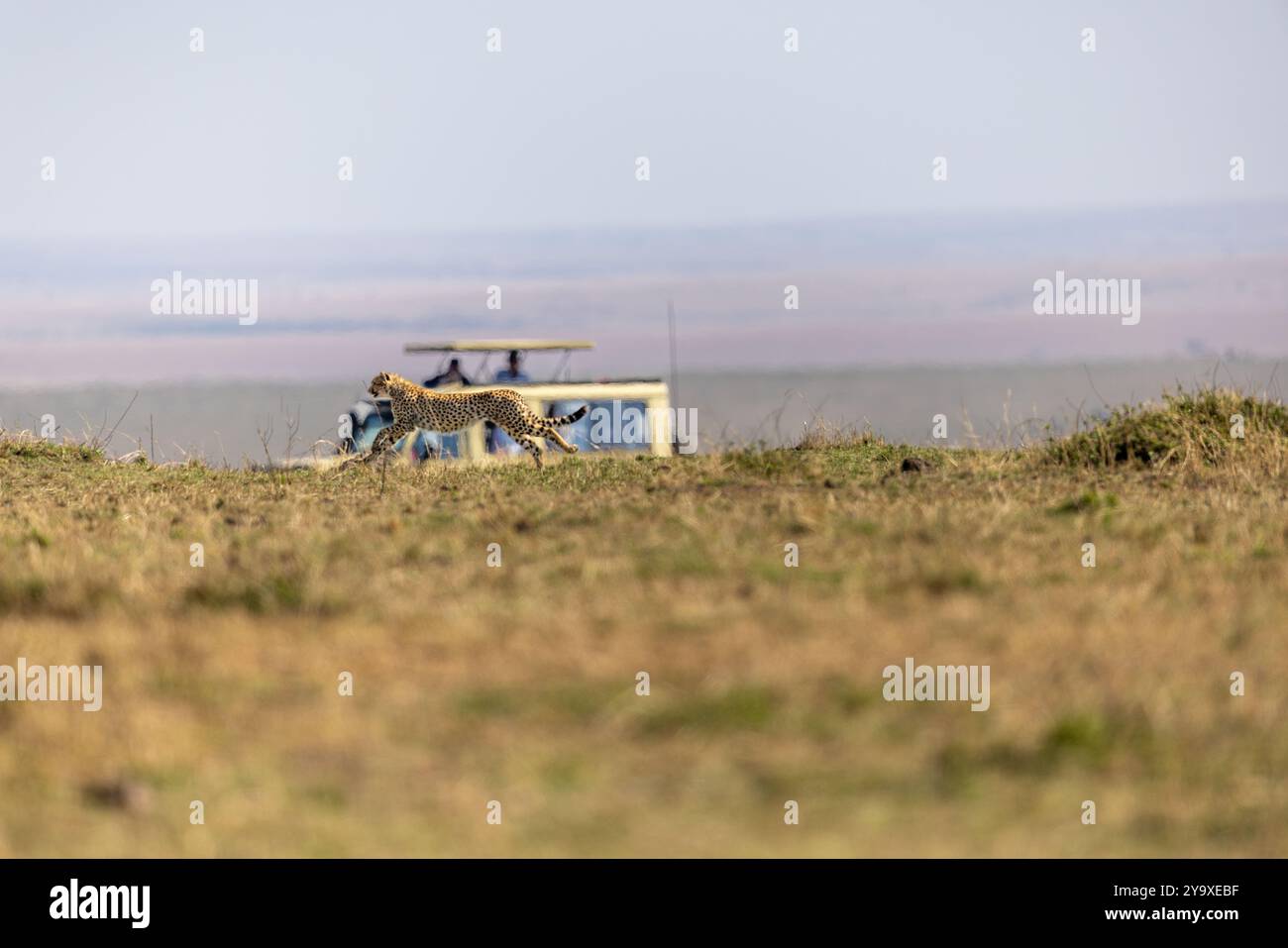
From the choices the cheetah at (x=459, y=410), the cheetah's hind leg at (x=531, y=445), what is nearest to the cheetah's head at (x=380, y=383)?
the cheetah at (x=459, y=410)

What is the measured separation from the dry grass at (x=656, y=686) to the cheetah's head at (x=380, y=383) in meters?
6.52

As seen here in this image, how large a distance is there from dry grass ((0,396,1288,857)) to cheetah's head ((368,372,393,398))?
652 cm

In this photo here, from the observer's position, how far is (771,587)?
22.5ft

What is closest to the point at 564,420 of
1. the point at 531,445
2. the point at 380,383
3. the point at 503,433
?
the point at 531,445

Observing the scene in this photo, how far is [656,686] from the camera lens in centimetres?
540

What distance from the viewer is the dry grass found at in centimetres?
442

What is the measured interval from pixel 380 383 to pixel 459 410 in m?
0.89

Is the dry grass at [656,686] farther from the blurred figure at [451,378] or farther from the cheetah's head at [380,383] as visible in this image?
the blurred figure at [451,378]

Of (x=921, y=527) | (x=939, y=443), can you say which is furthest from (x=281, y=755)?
(x=939, y=443)

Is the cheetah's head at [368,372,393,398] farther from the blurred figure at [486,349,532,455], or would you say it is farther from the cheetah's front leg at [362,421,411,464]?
the blurred figure at [486,349,532,455]

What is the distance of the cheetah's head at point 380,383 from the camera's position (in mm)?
15874

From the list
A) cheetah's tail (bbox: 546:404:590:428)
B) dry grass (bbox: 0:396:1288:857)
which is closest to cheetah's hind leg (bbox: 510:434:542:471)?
cheetah's tail (bbox: 546:404:590:428)

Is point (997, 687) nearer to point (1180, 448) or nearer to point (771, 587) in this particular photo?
point (771, 587)
